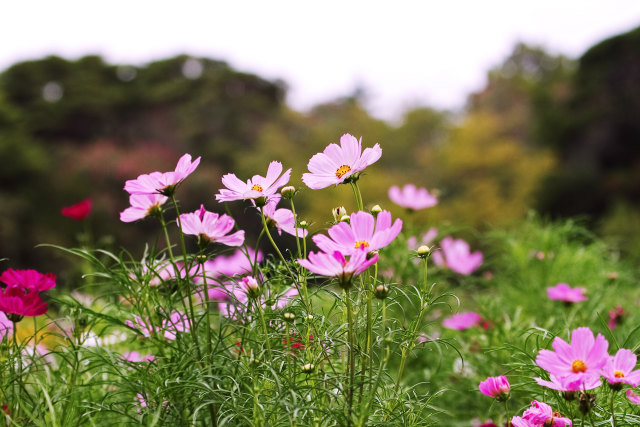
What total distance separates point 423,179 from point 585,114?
3804mm

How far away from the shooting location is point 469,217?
977 cm

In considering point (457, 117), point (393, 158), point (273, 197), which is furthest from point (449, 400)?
point (457, 117)

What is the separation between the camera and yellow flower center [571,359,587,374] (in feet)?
1.84

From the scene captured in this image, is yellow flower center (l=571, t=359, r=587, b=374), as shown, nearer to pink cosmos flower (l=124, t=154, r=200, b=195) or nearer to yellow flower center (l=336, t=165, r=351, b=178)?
yellow flower center (l=336, t=165, r=351, b=178)

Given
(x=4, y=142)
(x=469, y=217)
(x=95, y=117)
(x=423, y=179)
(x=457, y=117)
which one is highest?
(x=95, y=117)

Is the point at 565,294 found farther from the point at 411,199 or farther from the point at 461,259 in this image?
the point at 411,199

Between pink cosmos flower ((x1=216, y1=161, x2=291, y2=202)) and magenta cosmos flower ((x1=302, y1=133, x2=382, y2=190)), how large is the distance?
35mm

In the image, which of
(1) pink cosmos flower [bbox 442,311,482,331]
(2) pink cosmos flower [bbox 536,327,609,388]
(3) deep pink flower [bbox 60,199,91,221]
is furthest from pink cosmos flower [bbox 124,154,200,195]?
(1) pink cosmos flower [bbox 442,311,482,331]

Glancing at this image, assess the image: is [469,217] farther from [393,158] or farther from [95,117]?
[95,117]

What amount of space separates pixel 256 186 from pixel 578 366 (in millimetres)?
420

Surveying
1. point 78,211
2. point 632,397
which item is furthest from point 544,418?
point 78,211

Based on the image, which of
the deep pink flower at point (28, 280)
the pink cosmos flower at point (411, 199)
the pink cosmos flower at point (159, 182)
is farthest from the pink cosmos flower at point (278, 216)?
the pink cosmos flower at point (411, 199)

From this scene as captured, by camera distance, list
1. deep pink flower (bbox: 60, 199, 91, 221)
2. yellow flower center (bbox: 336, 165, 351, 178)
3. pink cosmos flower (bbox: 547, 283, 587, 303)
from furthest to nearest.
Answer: deep pink flower (bbox: 60, 199, 91, 221) < pink cosmos flower (bbox: 547, 283, 587, 303) < yellow flower center (bbox: 336, 165, 351, 178)

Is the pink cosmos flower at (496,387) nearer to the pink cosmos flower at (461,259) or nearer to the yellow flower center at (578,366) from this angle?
the yellow flower center at (578,366)
